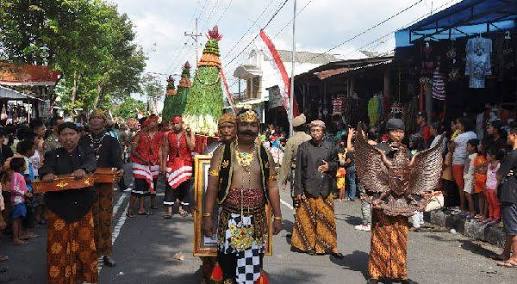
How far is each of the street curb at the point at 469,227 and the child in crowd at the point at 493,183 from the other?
26 cm

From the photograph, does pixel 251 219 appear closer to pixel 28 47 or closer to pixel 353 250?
pixel 353 250

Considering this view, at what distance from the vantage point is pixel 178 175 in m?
9.77

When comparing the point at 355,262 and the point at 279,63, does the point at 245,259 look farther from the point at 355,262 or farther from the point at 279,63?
the point at 279,63

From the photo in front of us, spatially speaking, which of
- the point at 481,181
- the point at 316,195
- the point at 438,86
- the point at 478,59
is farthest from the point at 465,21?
the point at 316,195

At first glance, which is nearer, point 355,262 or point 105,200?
point 105,200

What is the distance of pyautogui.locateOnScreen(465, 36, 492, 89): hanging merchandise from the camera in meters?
10.6

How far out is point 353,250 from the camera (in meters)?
7.53

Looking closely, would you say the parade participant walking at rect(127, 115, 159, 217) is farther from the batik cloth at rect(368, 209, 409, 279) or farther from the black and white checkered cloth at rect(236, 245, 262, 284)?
the black and white checkered cloth at rect(236, 245, 262, 284)

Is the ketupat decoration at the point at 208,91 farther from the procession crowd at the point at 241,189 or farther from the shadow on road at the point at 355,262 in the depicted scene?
the shadow on road at the point at 355,262

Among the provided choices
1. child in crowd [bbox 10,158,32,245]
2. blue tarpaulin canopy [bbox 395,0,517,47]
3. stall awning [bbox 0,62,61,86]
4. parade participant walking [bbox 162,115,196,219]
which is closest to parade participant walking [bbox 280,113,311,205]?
parade participant walking [bbox 162,115,196,219]

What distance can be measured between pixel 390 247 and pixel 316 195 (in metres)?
1.68

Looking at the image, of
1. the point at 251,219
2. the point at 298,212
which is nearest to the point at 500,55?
the point at 298,212

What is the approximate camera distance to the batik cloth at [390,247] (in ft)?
18.8

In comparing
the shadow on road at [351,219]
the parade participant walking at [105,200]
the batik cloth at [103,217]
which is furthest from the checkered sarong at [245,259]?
the shadow on road at [351,219]
